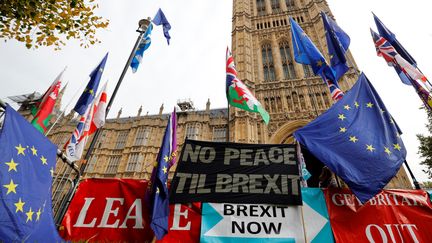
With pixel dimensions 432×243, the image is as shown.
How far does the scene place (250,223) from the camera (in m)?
4.27

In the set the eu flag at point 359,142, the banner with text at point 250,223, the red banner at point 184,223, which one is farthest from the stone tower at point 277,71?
the red banner at point 184,223

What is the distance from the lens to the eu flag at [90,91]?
6836 millimetres

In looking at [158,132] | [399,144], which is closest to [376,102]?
[399,144]

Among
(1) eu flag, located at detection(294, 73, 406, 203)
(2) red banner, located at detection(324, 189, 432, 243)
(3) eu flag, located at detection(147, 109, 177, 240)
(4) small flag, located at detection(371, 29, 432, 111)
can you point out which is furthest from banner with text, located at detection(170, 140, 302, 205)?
(4) small flag, located at detection(371, 29, 432, 111)

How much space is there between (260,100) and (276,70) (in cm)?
545

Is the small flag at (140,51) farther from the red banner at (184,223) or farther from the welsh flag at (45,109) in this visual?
the red banner at (184,223)

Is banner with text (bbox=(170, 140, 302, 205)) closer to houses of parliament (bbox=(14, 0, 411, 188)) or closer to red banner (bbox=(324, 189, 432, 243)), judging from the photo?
red banner (bbox=(324, 189, 432, 243))

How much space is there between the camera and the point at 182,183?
188 inches

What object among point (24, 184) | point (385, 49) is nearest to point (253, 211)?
point (24, 184)

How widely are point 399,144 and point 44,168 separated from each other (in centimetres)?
748

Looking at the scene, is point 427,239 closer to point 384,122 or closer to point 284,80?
point 384,122

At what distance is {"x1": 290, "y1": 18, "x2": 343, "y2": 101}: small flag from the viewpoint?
8367 millimetres

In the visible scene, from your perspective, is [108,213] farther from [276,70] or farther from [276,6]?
[276,6]

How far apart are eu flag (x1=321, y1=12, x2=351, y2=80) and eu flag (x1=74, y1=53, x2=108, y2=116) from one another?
8.99 m
